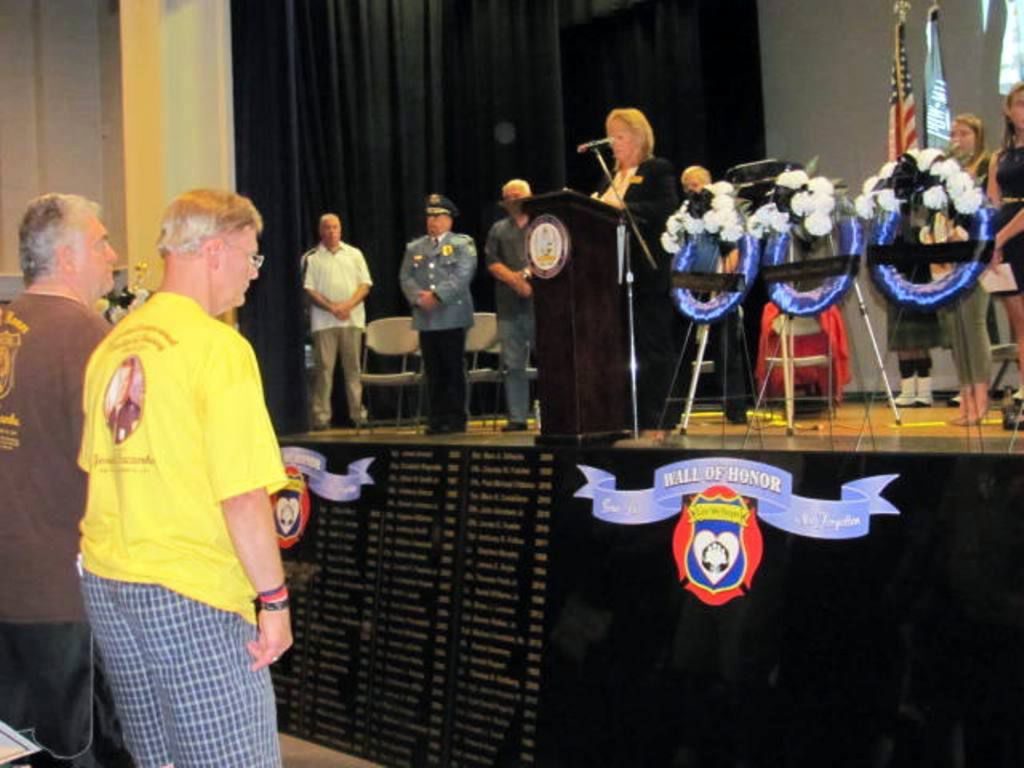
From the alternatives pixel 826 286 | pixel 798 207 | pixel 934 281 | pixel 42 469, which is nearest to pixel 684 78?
pixel 798 207

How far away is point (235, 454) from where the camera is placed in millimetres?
1922

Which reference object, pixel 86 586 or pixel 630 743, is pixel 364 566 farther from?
pixel 86 586

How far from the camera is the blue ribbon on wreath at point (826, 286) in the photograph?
3885 mm

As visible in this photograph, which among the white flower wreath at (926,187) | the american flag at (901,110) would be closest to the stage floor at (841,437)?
the white flower wreath at (926,187)

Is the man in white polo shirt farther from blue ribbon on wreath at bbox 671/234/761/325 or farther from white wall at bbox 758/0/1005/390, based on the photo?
white wall at bbox 758/0/1005/390

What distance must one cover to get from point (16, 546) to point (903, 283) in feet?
9.15

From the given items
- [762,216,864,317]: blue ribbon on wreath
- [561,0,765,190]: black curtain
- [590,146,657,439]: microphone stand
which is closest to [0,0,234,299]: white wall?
[561,0,765,190]: black curtain

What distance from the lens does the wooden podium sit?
4.04 meters

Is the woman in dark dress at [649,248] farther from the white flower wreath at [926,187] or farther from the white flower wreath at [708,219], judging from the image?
the white flower wreath at [926,187]

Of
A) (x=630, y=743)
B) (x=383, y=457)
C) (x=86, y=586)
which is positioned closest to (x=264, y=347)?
Result: (x=383, y=457)

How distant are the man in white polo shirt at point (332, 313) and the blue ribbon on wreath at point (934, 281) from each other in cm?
445

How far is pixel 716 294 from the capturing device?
4.30 meters

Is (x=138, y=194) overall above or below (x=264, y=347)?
above

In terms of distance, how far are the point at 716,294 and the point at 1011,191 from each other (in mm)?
1401
